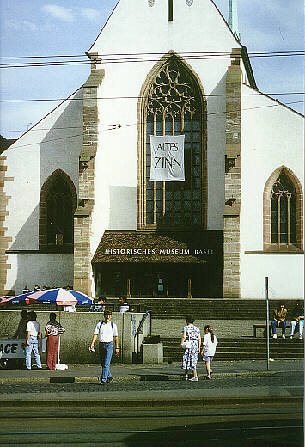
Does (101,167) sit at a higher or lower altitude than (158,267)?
higher

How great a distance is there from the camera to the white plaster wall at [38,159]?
120ft

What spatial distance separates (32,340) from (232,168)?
678 inches

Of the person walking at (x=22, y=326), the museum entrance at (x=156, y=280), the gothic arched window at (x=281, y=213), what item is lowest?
the person walking at (x=22, y=326)

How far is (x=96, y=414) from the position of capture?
12289 millimetres

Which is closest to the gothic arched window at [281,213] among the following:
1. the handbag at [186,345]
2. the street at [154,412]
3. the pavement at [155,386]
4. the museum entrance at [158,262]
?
the museum entrance at [158,262]

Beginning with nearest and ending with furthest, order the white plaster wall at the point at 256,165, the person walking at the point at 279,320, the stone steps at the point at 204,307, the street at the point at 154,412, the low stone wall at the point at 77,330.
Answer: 1. the street at the point at 154,412
2. the low stone wall at the point at 77,330
3. the person walking at the point at 279,320
4. the white plaster wall at the point at 256,165
5. the stone steps at the point at 204,307

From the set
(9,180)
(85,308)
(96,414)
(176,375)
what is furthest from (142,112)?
(96,414)

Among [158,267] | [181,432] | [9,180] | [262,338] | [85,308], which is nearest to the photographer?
[181,432]

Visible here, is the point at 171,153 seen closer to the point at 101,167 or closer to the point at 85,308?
the point at 101,167

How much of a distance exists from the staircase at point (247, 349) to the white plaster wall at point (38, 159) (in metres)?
15.0

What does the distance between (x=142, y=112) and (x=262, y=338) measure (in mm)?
15734

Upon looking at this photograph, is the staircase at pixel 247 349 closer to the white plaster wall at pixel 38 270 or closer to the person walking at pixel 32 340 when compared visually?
the person walking at pixel 32 340

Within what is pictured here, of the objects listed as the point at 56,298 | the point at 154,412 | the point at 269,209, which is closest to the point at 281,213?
the point at 269,209

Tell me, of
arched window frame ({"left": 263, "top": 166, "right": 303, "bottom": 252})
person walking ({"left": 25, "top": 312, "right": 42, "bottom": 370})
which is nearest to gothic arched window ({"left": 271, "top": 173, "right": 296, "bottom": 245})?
A: arched window frame ({"left": 263, "top": 166, "right": 303, "bottom": 252})
